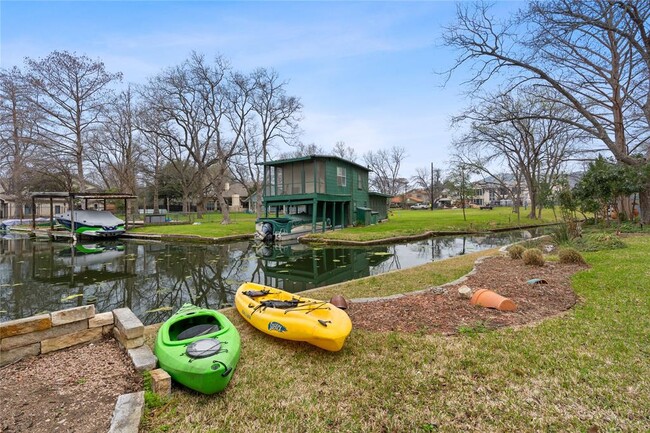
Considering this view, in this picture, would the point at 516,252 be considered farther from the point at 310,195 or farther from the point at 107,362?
the point at 310,195

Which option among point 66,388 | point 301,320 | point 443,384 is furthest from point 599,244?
point 66,388

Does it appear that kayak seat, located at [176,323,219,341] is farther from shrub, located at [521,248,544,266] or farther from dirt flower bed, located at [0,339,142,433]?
shrub, located at [521,248,544,266]

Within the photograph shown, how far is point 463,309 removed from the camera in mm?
4664

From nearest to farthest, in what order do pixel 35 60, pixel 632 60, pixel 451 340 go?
pixel 451 340 → pixel 632 60 → pixel 35 60

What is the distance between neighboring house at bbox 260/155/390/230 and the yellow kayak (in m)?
14.0

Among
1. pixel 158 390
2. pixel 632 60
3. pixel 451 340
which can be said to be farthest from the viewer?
pixel 632 60

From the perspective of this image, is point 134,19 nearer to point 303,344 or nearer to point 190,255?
point 190,255

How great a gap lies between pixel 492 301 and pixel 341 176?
17.2 m

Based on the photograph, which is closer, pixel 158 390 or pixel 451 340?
Result: pixel 158 390

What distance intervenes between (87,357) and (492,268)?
7681mm

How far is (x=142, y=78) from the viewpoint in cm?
2486

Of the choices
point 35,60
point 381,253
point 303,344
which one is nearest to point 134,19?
point 303,344

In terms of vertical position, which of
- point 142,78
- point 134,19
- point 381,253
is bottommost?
point 381,253

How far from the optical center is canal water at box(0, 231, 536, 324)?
6754 millimetres
